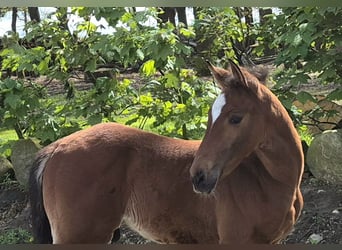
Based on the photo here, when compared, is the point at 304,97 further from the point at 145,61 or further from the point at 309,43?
the point at 145,61

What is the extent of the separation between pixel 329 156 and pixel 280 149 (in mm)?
519

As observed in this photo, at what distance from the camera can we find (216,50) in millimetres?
2301

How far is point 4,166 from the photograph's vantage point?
7.59 feet

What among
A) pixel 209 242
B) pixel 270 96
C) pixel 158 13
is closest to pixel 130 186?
pixel 209 242

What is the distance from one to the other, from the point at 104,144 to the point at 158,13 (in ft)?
2.24

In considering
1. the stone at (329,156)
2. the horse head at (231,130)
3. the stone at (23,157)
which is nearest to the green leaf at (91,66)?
the stone at (23,157)

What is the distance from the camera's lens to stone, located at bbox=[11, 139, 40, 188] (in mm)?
2314

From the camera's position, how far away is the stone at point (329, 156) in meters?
2.26

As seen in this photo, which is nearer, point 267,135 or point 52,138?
point 267,135

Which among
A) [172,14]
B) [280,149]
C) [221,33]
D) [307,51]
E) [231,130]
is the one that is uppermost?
[172,14]

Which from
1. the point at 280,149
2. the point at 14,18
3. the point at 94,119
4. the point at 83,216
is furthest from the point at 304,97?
the point at 14,18

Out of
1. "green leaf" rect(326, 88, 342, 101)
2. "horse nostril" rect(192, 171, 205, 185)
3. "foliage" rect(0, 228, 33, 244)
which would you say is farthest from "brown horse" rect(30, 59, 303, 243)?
"green leaf" rect(326, 88, 342, 101)

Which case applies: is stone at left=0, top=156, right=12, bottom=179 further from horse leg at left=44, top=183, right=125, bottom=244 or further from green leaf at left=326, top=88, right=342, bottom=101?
green leaf at left=326, top=88, right=342, bottom=101

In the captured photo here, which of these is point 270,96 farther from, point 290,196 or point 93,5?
point 93,5
